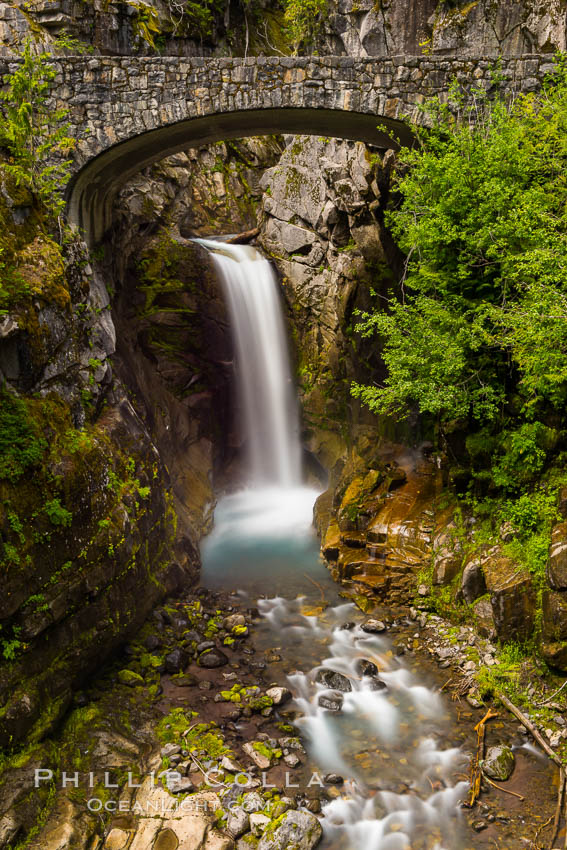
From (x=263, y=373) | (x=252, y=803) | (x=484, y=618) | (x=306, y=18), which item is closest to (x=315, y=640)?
(x=484, y=618)

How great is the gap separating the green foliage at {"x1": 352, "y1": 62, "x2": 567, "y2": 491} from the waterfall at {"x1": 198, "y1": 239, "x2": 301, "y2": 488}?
7704 millimetres

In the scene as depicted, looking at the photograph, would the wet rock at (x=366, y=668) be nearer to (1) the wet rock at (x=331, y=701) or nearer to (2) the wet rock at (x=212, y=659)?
(1) the wet rock at (x=331, y=701)

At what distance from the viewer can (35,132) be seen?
9.28 m

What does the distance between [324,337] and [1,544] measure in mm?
11647

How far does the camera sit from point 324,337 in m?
16.1

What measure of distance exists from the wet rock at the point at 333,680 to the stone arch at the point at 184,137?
9.82 m

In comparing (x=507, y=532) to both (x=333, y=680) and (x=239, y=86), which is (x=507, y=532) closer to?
(x=333, y=680)

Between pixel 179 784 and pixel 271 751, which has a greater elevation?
pixel 271 751

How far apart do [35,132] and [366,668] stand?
10739mm

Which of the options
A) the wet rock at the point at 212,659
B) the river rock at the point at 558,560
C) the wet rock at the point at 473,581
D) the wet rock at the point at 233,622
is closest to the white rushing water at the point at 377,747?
the wet rock at the point at 233,622

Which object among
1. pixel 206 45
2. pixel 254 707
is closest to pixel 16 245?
pixel 254 707

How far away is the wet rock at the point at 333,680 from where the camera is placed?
7.94 meters

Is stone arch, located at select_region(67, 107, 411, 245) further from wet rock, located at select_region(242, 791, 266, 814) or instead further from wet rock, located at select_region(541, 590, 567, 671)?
wet rock, located at select_region(242, 791, 266, 814)

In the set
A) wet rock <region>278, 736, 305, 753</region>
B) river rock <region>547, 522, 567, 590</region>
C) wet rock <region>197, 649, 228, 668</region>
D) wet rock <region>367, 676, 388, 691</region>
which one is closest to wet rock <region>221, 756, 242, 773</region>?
wet rock <region>278, 736, 305, 753</region>
